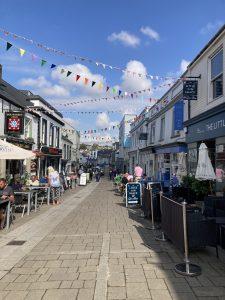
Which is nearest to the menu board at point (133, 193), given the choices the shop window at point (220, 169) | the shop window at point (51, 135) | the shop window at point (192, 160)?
the shop window at point (192, 160)

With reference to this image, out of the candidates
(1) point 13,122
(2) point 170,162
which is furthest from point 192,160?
(1) point 13,122

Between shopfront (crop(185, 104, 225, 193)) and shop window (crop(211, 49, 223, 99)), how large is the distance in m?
0.76

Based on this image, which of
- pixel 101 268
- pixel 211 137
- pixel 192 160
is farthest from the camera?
pixel 192 160

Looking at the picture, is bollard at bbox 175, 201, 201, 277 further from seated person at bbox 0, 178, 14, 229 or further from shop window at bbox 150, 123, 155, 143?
shop window at bbox 150, 123, 155, 143

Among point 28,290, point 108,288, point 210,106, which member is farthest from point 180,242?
point 210,106

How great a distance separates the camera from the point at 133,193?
14680mm

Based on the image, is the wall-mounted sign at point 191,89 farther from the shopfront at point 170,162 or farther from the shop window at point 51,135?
the shop window at point 51,135

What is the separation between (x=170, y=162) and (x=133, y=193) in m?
7.56

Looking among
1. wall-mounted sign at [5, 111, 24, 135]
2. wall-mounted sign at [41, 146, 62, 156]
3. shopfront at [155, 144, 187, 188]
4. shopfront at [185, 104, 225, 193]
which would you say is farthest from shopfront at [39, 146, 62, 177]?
shopfront at [185, 104, 225, 193]

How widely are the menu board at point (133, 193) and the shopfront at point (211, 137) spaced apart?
2.65 m

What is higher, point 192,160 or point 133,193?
point 192,160

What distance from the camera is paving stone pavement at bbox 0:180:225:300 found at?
4.92 metres

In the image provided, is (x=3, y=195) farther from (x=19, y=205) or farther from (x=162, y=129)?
(x=162, y=129)

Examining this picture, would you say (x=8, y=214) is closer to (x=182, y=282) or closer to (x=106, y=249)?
(x=106, y=249)
